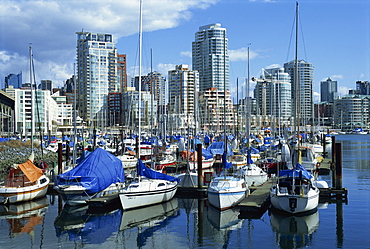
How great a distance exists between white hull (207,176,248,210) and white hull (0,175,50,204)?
46.9 feet

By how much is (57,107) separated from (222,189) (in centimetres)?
17439

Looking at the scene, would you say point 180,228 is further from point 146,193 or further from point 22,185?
point 22,185

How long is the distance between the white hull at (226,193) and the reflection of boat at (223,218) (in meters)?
0.40

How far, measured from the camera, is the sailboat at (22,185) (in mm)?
Answer: 32000

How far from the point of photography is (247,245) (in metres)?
22.5

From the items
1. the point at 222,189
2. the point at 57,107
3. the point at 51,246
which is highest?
the point at 57,107

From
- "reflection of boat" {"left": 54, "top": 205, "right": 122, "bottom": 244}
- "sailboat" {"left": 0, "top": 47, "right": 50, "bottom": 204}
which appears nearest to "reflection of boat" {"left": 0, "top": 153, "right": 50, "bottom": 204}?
"sailboat" {"left": 0, "top": 47, "right": 50, "bottom": 204}

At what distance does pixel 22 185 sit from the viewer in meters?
33.3

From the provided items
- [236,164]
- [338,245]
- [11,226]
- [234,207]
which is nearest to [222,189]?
[234,207]

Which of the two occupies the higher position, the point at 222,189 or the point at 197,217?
the point at 222,189

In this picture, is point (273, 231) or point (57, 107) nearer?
point (273, 231)

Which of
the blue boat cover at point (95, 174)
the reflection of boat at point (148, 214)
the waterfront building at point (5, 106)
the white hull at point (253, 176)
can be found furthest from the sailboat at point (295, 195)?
the waterfront building at point (5, 106)

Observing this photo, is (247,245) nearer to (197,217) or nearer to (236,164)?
(197,217)

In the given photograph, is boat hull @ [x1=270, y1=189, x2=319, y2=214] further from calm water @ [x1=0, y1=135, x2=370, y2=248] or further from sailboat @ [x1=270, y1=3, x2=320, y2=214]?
calm water @ [x1=0, y1=135, x2=370, y2=248]
